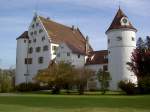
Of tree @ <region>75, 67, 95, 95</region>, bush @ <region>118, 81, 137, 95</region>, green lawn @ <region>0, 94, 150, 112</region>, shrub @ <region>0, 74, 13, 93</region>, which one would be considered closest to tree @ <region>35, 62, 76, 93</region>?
tree @ <region>75, 67, 95, 95</region>

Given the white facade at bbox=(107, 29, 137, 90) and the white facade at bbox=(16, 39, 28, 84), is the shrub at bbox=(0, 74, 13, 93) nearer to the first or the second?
the white facade at bbox=(16, 39, 28, 84)

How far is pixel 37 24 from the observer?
80.6 m

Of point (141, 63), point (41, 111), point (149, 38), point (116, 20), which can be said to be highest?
point (116, 20)

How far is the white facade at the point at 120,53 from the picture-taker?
68.1 m

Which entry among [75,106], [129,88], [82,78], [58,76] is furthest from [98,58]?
[75,106]

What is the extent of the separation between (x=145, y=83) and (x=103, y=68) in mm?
20870

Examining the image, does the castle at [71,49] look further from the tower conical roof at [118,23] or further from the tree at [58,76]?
the tree at [58,76]

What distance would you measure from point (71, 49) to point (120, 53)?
12.4 meters

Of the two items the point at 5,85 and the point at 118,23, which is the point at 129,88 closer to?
the point at 118,23

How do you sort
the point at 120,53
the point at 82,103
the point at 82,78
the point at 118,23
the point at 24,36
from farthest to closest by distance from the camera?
the point at 24,36, the point at 118,23, the point at 120,53, the point at 82,78, the point at 82,103

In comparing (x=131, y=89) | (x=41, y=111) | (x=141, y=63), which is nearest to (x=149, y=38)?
(x=141, y=63)

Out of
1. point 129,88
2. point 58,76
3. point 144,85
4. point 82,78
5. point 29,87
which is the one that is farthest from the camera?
point 29,87

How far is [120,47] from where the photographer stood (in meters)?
68.6

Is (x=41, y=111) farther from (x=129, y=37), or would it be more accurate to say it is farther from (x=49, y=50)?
(x=49, y=50)
